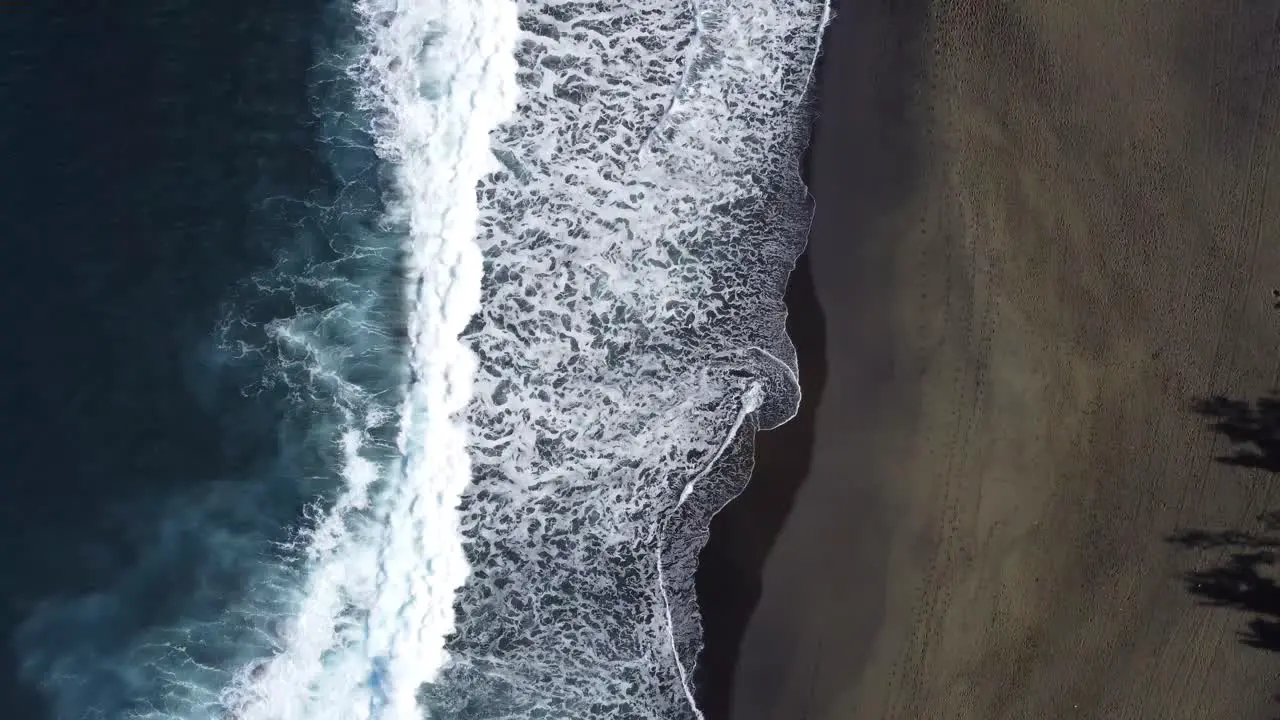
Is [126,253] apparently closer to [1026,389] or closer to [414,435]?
[414,435]

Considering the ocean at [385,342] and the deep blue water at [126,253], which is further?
the deep blue water at [126,253]

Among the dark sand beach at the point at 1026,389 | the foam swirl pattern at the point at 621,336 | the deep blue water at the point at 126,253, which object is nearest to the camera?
the foam swirl pattern at the point at 621,336

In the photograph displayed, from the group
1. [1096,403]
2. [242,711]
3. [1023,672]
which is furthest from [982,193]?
[242,711]

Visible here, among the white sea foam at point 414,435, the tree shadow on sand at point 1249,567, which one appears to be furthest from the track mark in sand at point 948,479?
the white sea foam at point 414,435

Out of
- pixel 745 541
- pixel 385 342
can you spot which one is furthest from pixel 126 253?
pixel 745 541

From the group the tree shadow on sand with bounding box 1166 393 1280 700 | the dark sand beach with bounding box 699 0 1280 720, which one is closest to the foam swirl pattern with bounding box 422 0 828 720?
the dark sand beach with bounding box 699 0 1280 720

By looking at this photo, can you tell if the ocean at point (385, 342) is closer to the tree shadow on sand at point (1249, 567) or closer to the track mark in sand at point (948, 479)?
the track mark in sand at point (948, 479)

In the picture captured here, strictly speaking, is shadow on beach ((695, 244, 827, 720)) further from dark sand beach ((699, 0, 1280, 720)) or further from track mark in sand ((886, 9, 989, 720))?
track mark in sand ((886, 9, 989, 720))
